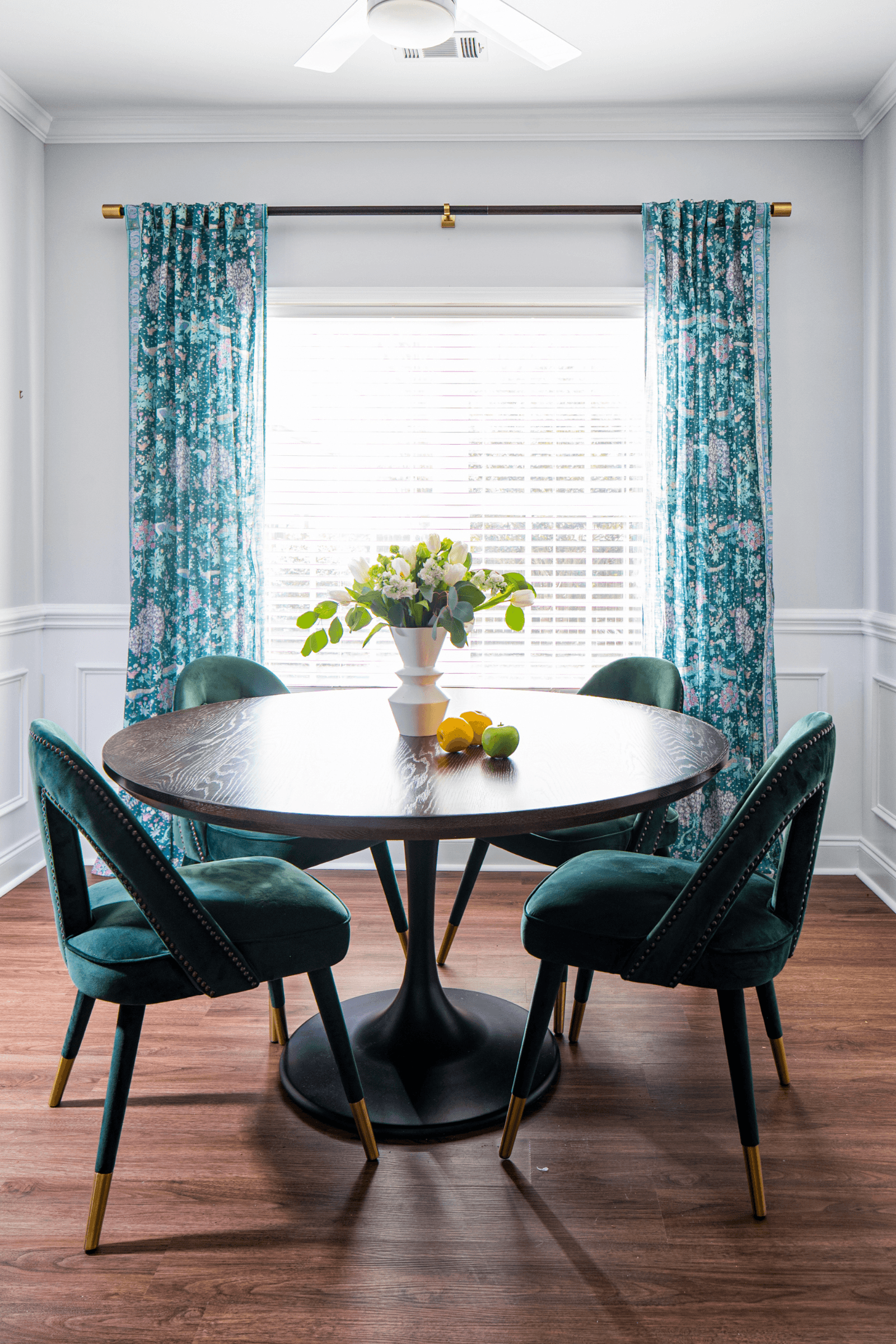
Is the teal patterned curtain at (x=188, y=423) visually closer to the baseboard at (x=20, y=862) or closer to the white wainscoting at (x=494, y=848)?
the white wainscoting at (x=494, y=848)

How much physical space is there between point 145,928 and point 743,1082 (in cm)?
115

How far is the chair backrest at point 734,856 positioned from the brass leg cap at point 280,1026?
1.01 meters

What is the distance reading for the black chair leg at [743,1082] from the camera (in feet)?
5.80

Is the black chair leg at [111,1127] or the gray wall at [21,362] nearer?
the black chair leg at [111,1127]

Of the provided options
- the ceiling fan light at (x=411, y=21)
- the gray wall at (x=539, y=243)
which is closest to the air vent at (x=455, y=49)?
the ceiling fan light at (x=411, y=21)

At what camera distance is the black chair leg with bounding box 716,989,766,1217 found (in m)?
1.77

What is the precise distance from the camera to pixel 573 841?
8.05ft

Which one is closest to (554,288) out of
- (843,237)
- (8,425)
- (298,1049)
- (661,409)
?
(661,409)

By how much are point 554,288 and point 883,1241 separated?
3202 mm

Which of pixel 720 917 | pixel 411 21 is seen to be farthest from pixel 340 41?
pixel 720 917

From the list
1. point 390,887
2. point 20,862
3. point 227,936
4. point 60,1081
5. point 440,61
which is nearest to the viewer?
point 227,936

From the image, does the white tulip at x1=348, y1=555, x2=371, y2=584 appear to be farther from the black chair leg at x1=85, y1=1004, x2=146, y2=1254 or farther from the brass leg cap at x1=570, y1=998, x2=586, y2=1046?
the brass leg cap at x1=570, y1=998, x2=586, y2=1046

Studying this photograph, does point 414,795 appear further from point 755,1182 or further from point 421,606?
point 755,1182

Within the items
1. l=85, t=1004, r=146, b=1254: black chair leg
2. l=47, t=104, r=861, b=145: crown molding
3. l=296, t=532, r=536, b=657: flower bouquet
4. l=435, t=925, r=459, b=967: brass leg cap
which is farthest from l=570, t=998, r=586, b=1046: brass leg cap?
l=47, t=104, r=861, b=145: crown molding
